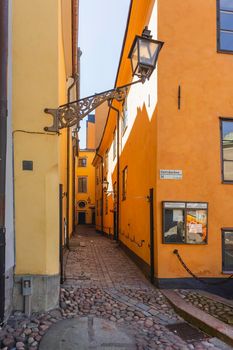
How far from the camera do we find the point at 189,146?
20.8ft

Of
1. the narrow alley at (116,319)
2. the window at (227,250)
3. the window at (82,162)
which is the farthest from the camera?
the window at (82,162)

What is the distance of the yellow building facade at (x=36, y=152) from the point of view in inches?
175

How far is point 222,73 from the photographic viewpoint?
663 centimetres

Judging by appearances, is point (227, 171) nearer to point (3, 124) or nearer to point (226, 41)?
point (226, 41)

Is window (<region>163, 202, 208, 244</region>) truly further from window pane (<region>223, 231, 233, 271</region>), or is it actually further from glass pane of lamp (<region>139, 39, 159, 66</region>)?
glass pane of lamp (<region>139, 39, 159, 66</region>)

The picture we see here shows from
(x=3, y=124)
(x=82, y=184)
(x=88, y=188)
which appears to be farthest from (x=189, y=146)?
(x=82, y=184)

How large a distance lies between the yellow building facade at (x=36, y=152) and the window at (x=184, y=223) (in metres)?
2.32

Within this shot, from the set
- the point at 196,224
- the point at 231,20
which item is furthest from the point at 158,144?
the point at 231,20

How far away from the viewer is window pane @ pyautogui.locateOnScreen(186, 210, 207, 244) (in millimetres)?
6137

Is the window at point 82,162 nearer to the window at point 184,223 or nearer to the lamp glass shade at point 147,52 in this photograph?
the window at point 184,223

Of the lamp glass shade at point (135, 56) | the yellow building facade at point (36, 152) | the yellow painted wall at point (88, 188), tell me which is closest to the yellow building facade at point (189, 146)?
the lamp glass shade at point (135, 56)

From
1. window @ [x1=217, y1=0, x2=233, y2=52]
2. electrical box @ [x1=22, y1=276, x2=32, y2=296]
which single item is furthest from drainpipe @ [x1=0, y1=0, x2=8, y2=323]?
window @ [x1=217, y1=0, x2=233, y2=52]

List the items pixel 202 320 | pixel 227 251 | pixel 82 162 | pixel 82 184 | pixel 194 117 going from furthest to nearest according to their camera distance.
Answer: pixel 82 162 < pixel 82 184 < pixel 194 117 < pixel 227 251 < pixel 202 320

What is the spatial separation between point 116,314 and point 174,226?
2158mm
